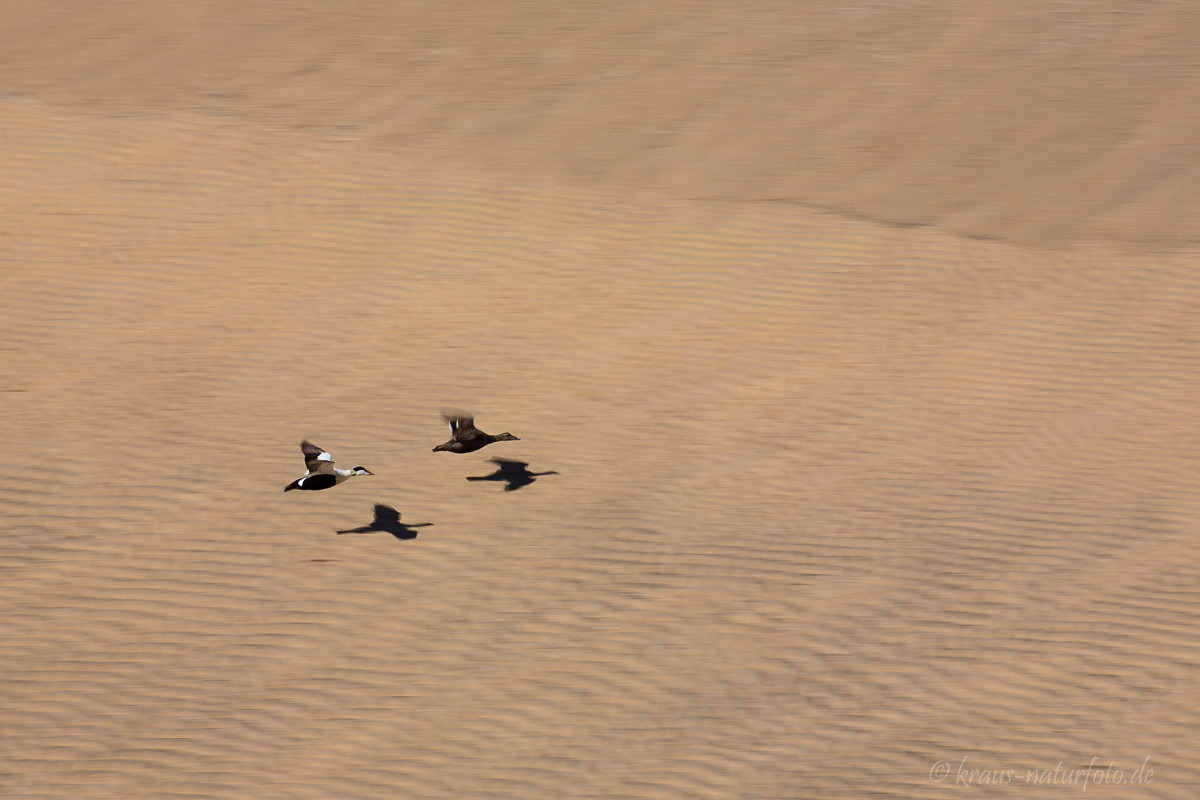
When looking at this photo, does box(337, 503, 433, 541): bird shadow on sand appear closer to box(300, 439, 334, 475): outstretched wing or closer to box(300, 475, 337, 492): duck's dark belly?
box(300, 475, 337, 492): duck's dark belly

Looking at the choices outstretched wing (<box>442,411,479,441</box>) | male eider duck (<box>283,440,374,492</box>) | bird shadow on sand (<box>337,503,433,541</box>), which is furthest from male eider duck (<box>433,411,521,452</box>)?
male eider duck (<box>283,440,374,492</box>)

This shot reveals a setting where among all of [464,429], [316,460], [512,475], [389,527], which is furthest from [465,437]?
[316,460]

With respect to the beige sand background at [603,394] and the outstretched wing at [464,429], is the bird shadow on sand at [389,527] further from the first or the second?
the outstretched wing at [464,429]

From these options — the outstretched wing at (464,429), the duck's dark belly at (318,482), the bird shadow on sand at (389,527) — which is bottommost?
the bird shadow on sand at (389,527)

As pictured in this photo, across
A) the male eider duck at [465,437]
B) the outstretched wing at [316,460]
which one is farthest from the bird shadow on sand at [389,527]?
the male eider duck at [465,437]

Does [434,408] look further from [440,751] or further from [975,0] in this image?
[975,0]

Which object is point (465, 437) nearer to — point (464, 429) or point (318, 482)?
point (464, 429)
